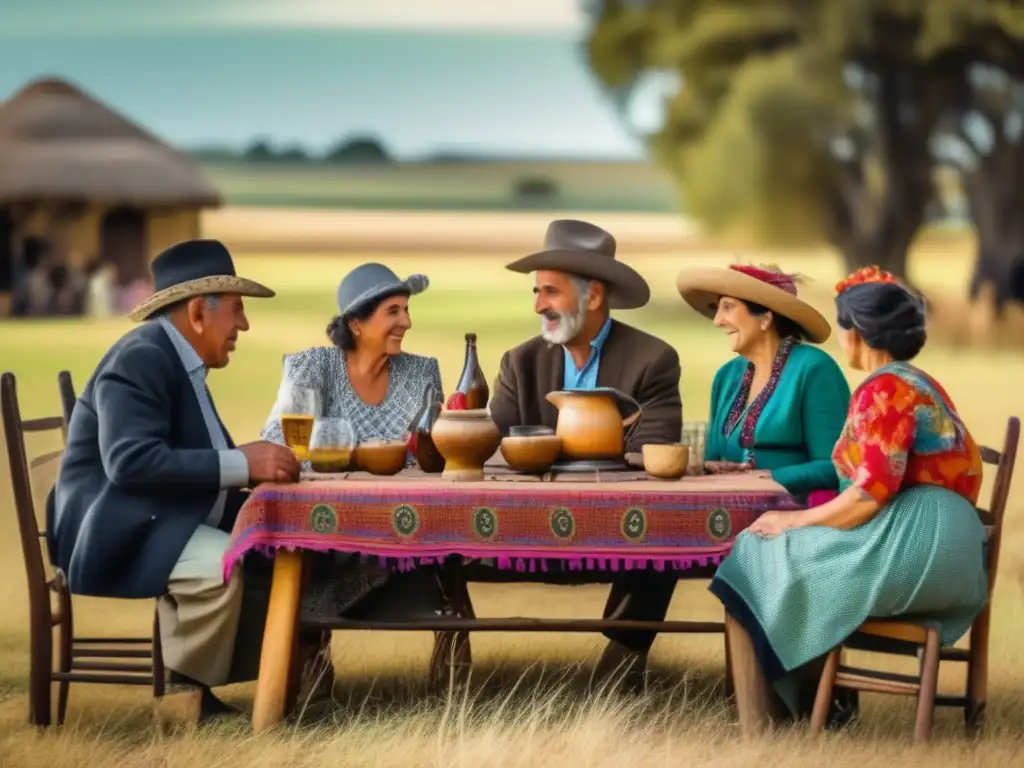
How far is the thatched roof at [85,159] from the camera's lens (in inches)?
1107

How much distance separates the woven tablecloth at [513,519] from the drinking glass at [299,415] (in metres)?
0.30

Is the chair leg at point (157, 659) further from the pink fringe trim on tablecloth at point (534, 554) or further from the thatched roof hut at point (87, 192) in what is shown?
the thatched roof hut at point (87, 192)

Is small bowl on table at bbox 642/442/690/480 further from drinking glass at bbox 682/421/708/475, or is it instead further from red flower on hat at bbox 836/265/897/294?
red flower on hat at bbox 836/265/897/294

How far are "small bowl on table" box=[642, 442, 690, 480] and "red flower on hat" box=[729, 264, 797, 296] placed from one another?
2.33 feet

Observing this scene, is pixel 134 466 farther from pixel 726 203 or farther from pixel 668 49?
pixel 668 49

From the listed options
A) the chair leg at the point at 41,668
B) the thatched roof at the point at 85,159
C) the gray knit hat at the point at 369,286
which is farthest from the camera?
the thatched roof at the point at 85,159

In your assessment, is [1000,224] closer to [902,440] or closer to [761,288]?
[761,288]

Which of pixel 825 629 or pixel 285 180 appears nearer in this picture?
pixel 825 629

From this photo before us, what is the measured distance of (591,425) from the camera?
509 centimetres

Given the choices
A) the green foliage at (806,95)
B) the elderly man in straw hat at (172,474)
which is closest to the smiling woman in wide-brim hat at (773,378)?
the elderly man in straw hat at (172,474)

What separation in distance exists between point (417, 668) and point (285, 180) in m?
44.8

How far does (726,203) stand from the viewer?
22.7 meters

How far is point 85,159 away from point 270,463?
81.1 ft

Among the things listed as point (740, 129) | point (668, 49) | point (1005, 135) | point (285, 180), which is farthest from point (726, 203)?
point (285, 180)
